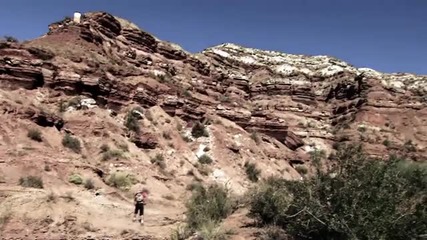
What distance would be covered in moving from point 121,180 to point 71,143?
3.59m

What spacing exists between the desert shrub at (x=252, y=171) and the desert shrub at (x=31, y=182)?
49.5ft

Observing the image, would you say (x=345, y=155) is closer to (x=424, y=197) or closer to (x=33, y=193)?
(x=424, y=197)

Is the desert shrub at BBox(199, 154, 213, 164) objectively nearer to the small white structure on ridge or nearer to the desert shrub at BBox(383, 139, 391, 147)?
the small white structure on ridge

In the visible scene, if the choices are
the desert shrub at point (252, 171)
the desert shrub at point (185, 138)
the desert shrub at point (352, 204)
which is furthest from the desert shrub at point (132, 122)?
the desert shrub at point (352, 204)

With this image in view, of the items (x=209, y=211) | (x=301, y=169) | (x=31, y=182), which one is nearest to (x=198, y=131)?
(x=301, y=169)

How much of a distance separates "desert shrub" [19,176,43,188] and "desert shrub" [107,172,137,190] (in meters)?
3.73

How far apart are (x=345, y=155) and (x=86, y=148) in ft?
53.7

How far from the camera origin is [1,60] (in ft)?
89.4

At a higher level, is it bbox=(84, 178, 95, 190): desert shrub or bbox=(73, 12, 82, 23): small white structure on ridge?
bbox=(73, 12, 82, 23): small white structure on ridge

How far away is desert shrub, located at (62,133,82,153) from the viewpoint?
79.5 feet

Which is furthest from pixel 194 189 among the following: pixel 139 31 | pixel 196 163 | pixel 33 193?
pixel 139 31

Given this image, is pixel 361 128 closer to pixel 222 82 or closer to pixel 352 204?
pixel 222 82

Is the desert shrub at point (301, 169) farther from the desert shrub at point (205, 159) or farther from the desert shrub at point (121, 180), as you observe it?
the desert shrub at point (121, 180)

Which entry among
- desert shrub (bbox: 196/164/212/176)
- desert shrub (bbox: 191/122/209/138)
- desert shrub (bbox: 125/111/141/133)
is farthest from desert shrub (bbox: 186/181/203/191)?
desert shrub (bbox: 191/122/209/138)
